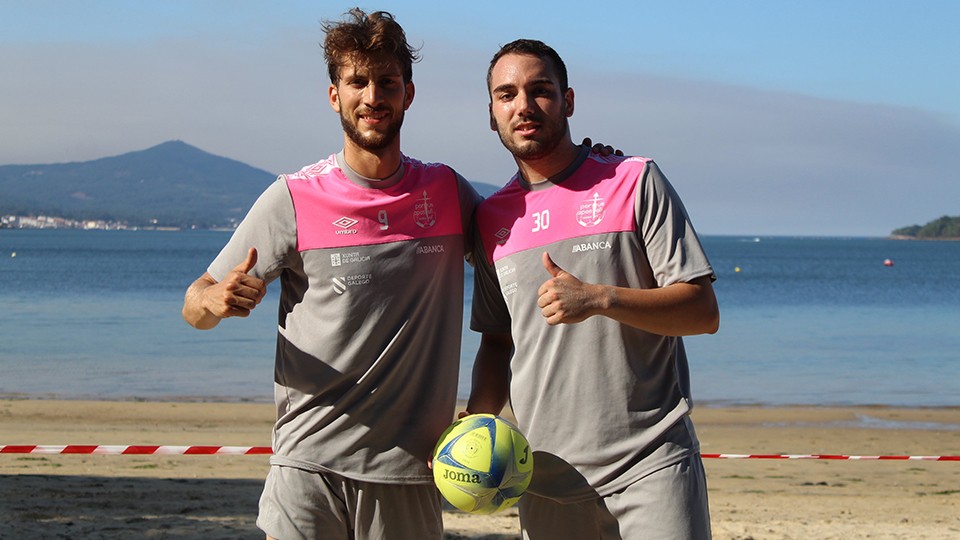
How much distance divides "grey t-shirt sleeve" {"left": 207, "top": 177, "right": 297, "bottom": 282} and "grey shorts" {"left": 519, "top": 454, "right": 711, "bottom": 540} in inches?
54.4

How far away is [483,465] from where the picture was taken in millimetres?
3875

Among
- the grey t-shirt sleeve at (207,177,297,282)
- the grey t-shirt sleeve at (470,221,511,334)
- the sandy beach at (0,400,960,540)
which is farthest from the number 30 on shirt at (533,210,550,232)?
the sandy beach at (0,400,960,540)

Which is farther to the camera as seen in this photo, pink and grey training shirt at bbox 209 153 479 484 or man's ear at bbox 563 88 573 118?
man's ear at bbox 563 88 573 118

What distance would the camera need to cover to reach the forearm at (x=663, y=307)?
3.71 meters

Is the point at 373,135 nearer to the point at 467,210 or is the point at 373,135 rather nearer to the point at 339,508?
the point at 467,210

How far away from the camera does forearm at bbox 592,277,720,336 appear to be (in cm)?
371

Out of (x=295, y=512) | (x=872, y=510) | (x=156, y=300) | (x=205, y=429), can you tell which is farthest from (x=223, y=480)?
(x=156, y=300)

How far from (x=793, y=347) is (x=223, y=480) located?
72.0ft

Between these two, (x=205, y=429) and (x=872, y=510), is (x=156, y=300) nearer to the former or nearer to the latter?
(x=205, y=429)

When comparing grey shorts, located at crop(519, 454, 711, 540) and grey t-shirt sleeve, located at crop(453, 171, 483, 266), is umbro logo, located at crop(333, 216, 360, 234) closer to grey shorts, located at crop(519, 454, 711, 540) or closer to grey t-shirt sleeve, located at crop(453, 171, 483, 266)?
grey t-shirt sleeve, located at crop(453, 171, 483, 266)

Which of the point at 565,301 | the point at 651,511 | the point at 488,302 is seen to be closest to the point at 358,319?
the point at 488,302

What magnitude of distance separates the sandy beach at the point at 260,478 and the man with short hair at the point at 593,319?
4232 millimetres

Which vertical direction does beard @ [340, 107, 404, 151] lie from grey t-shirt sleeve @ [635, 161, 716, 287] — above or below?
above

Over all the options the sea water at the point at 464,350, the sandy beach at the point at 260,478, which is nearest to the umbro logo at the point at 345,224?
the sandy beach at the point at 260,478
